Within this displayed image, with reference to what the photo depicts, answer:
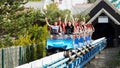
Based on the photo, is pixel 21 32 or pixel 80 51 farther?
pixel 21 32

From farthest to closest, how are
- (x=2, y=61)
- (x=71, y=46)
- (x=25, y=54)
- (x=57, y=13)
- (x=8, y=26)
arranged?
1. (x=57, y=13)
2. (x=8, y=26)
3. (x=71, y=46)
4. (x=25, y=54)
5. (x=2, y=61)

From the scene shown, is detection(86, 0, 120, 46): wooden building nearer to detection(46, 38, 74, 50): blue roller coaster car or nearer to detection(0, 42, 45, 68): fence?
detection(46, 38, 74, 50): blue roller coaster car

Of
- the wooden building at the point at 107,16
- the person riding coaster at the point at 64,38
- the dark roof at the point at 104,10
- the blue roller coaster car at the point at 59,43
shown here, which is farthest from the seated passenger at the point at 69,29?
the dark roof at the point at 104,10

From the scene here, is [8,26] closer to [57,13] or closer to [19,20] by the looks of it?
[19,20]

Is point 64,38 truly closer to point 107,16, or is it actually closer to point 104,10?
point 107,16

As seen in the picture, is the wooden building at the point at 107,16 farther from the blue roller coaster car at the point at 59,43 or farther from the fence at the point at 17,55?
the fence at the point at 17,55

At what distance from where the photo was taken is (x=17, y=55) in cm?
1664

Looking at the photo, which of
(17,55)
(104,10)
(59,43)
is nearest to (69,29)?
(59,43)

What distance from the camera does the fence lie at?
14377 millimetres

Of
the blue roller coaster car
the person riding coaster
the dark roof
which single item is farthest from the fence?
the dark roof

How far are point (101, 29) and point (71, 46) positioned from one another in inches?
992

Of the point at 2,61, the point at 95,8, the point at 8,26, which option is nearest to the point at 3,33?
the point at 8,26

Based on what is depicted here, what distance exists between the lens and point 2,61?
1413 cm

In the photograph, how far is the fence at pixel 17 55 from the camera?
1438cm
